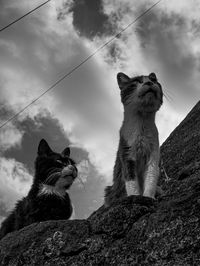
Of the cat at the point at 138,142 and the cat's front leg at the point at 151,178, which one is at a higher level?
the cat at the point at 138,142

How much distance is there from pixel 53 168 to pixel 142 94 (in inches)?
125

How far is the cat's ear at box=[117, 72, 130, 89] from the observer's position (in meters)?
7.15

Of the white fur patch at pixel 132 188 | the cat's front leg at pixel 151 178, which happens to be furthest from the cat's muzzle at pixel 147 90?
the white fur patch at pixel 132 188

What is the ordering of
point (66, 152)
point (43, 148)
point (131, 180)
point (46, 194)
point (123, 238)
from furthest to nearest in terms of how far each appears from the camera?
point (66, 152) → point (43, 148) → point (46, 194) → point (131, 180) → point (123, 238)

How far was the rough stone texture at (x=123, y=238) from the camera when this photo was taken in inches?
160

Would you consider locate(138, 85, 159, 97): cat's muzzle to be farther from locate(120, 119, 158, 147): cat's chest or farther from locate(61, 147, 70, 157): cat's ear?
locate(61, 147, 70, 157): cat's ear

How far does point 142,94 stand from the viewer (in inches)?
256

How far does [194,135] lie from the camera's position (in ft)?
34.3

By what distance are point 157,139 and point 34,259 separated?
112 inches

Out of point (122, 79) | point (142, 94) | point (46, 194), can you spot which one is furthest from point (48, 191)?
point (142, 94)

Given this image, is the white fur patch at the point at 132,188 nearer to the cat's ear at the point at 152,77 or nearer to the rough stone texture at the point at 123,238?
the rough stone texture at the point at 123,238

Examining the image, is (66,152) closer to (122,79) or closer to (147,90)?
(122,79)

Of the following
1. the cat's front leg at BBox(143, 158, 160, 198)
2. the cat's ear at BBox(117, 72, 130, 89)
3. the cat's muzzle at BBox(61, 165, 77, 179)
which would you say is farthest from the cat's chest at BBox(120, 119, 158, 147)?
the cat's muzzle at BBox(61, 165, 77, 179)

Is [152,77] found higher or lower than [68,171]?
higher
